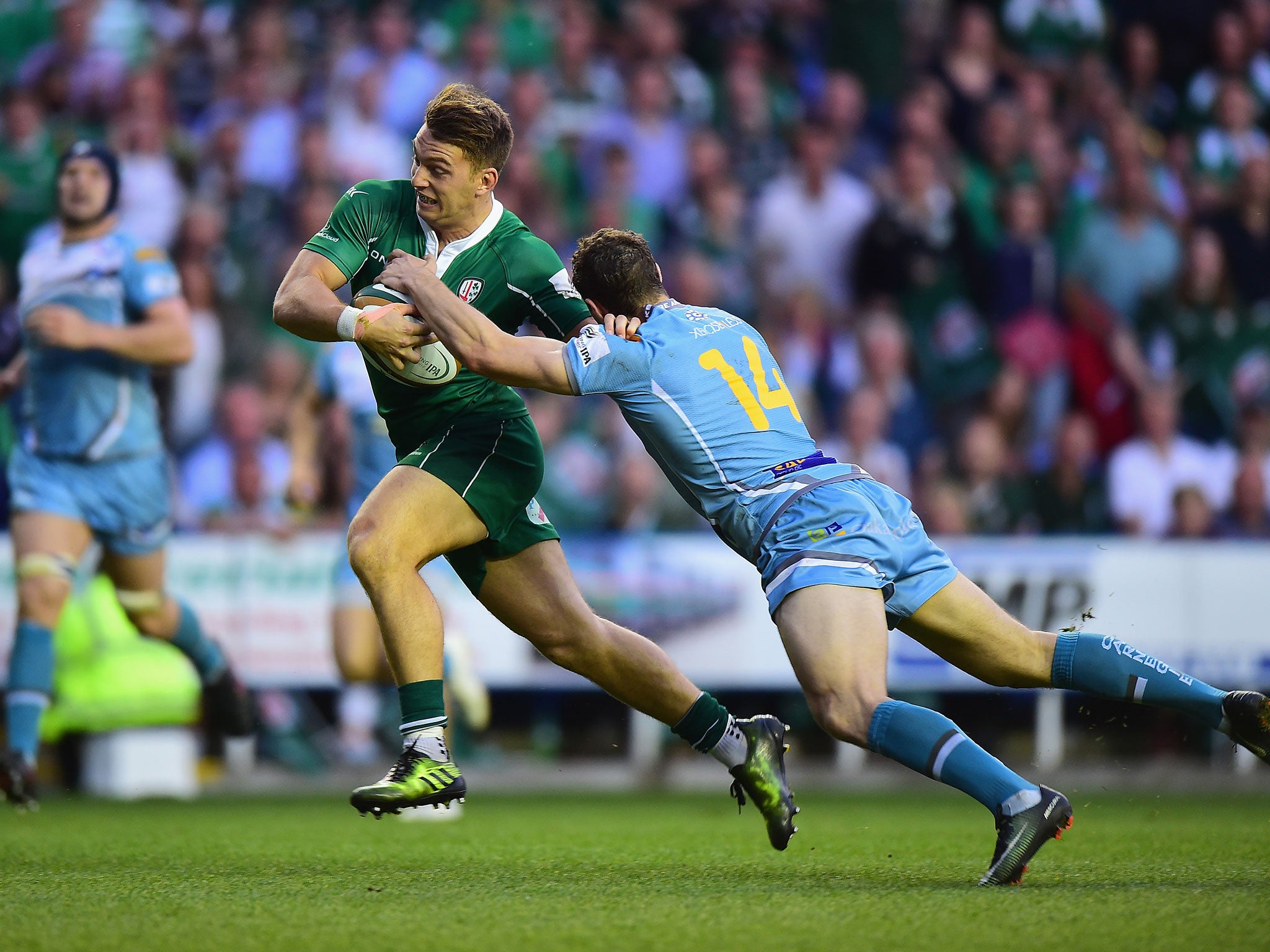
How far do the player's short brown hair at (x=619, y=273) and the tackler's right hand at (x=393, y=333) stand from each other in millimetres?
537

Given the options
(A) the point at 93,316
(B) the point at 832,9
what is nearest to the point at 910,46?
(B) the point at 832,9

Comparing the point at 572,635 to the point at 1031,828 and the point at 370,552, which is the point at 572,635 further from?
the point at 1031,828

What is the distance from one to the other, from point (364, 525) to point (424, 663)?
462 mm

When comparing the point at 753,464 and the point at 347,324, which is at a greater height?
the point at 347,324

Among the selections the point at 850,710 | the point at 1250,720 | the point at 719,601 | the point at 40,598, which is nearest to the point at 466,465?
the point at 850,710

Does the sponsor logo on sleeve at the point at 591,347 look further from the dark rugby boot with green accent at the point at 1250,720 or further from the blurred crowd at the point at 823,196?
the blurred crowd at the point at 823,196

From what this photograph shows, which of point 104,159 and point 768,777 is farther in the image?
point 104,159

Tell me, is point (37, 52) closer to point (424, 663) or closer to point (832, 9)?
point (832, 9)

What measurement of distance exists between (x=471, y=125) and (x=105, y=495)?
325 centimetres

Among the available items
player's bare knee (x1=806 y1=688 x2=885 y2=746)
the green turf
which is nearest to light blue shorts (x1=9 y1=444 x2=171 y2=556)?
the green turf

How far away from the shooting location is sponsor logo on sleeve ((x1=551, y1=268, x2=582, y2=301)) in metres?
5.40

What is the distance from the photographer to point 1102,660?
4.79 m

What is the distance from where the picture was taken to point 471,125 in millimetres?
5316

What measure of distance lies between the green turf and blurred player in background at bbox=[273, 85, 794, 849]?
487mm
